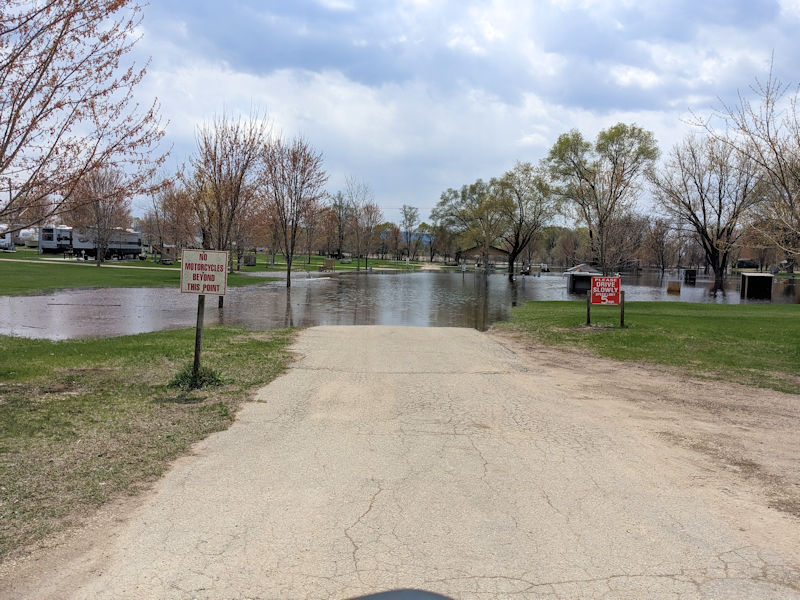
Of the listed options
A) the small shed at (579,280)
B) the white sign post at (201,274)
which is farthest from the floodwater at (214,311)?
the small shed at (579,280)

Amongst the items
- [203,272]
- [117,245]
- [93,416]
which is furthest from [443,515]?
[117,245]

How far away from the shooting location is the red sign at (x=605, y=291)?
15.7m

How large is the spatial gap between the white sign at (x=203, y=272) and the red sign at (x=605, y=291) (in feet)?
37.4

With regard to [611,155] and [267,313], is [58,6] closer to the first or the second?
[267,313]

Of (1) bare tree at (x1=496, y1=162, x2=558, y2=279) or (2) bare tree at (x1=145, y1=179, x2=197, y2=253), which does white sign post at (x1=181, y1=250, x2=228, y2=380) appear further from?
(1) bare tree at (x1=496, y1=162, x2=558, y2=279)

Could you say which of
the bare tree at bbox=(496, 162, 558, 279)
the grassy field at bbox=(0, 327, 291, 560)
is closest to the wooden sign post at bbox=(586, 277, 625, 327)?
the grassy field at bbox=(0, 327, 291, 560)

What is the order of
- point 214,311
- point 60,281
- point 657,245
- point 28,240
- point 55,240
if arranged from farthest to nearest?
point 28,240, point 657,245, point 55,240, point 60,281, point 214,311

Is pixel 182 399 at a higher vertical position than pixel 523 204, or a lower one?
lower

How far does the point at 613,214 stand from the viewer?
2833cm

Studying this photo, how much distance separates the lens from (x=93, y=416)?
5.98 m

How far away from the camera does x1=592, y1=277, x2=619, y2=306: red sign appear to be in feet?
51.6

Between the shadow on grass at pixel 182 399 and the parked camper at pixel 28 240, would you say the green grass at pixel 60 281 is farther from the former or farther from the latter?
the parked camper at pixel 28 240

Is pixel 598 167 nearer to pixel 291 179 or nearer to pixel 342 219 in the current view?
pixel 291 179

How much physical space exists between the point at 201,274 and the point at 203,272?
0.13 ft
